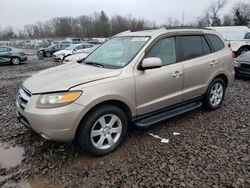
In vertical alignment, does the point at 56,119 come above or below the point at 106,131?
above

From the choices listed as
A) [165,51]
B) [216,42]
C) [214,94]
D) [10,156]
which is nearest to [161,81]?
[165,51]

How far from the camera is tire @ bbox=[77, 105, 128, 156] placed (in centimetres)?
307

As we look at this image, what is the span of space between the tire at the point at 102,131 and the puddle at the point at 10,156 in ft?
3.37

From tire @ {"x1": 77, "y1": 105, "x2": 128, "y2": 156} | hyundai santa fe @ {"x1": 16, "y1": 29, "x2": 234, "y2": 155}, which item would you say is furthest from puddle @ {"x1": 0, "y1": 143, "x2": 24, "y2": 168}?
tire @ {"x1": 77, "y1": 105, "x2": 128, "y2": 156}

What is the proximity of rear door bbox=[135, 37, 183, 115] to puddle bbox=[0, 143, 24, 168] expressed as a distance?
193cm

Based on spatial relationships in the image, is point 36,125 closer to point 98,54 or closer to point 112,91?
point 112,91

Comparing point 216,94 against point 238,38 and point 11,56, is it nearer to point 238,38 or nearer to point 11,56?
point 238,38

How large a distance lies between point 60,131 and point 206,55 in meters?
3.18

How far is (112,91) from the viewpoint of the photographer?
3.16 metres

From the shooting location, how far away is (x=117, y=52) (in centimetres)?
397

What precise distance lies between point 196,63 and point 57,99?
265cm

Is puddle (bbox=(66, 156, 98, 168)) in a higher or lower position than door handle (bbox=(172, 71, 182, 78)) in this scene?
lower

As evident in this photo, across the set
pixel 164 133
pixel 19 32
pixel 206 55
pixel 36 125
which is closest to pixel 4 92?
pixel 36 125

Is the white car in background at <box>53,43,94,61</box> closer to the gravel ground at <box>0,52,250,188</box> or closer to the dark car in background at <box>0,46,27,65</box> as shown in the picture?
the dark car in background at <box>0,46,27,65</box>
